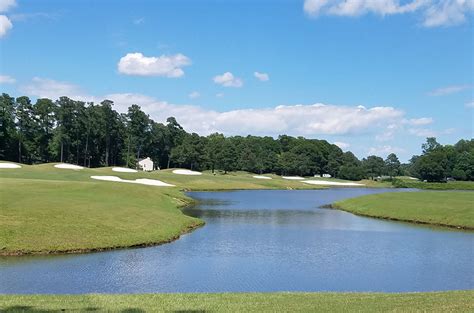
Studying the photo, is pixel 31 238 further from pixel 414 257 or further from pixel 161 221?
pixel 414 257

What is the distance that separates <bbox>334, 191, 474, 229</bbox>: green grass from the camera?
51.3 m

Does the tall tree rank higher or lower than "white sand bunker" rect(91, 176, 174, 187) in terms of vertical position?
higher

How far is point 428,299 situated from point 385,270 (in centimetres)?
1142

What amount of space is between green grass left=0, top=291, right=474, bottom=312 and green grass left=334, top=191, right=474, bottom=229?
3516 centimetres

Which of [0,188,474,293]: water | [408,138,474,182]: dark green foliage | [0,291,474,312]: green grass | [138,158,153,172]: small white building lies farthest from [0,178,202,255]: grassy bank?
[408,138,474,182]: dark green foliage

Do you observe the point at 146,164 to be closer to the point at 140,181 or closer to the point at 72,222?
the point at 140,181

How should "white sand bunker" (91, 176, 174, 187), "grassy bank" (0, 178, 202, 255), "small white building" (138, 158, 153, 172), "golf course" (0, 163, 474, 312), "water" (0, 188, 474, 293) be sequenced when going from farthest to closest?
"small white building" (138, 158, 153, 172) < "white sand bunker" (91, 176, 174, 187) < "grassy bank" (0, 178, 202, 255) < "water" (0, 188, 474, 293) < "golf course" (0, 163, 474, 312)

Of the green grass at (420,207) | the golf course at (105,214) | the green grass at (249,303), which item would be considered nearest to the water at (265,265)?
the golf course at (105,214)

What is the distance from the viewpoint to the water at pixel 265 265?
23422 millimetres

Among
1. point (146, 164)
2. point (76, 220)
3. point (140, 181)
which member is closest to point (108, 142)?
point (146, 164)

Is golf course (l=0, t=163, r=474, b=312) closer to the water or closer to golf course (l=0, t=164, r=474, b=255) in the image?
golf course (l=0, t=164, r=474, b=255)

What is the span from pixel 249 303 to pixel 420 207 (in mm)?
47339

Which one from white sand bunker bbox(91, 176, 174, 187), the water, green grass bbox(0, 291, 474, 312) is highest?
white sand bunker bbox(91, 176, 174, 187)

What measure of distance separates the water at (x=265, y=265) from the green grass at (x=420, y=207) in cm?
696
